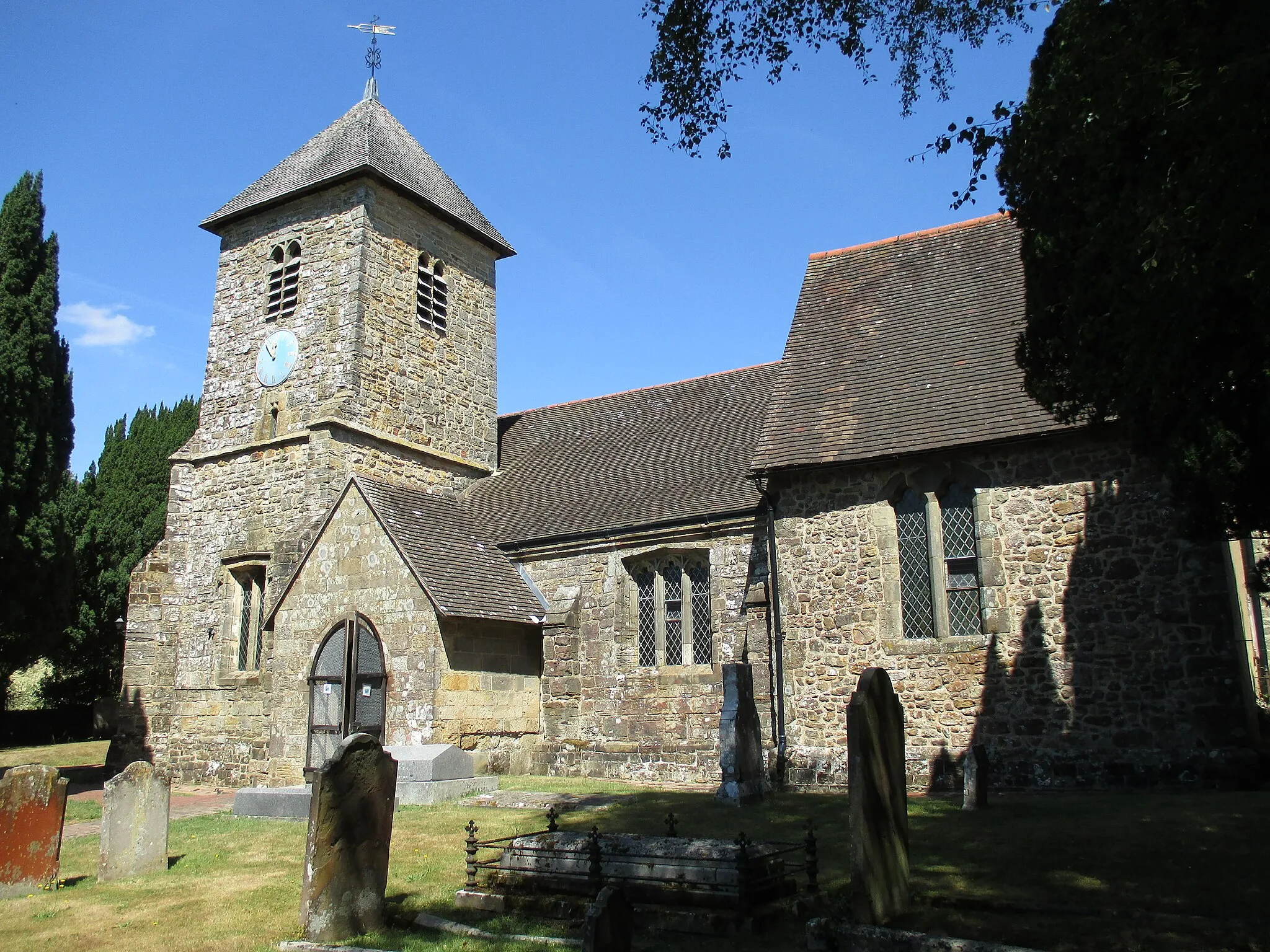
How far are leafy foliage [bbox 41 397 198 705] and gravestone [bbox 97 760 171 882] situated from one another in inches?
1094

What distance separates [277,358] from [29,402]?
5.15 meters

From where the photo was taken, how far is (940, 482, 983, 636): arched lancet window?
46.5 feet

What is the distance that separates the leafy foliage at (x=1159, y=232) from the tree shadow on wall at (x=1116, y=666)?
263 cm

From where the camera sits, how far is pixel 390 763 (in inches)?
301

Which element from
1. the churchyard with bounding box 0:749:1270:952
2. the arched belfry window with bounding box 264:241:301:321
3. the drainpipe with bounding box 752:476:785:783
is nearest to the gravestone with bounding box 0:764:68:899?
the churchyard with bounding box 0:749:1270:952

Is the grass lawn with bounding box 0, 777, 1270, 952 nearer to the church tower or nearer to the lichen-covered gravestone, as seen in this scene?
the lichen-covered gravestone

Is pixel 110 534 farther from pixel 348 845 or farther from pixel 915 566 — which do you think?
pixel 348 845

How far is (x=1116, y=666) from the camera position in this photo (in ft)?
42.4

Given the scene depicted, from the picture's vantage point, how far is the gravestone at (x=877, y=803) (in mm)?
6438

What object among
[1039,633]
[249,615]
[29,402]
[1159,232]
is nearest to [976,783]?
[1039,633]

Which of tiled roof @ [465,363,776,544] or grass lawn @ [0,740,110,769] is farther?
grass lawn @ [0,740,110,769]

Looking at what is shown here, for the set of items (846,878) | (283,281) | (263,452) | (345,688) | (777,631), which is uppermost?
(283,281)

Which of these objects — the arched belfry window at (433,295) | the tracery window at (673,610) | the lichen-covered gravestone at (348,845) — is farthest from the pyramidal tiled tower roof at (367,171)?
the lichen-covered gravestone at (348,845)

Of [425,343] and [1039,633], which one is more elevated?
[425,343]
